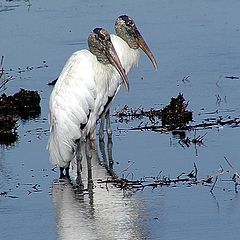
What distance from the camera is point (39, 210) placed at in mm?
10398

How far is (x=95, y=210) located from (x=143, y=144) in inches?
103

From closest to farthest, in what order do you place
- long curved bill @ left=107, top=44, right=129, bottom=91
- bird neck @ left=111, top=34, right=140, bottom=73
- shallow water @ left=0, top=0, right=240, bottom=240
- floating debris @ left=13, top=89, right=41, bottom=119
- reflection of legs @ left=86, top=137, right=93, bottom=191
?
shallow water @ left=0, top=0, right=240, bottom=240 → reflection of legs @ left=86, top=137, right=93, bottom=191 → long curved bill @ left=107, top=44, right=129, bottom=91 → bird neck @ left=111, top=34, right=140, bottom=73 → floating debris @ left=13, top=89, right=41, bottom=119

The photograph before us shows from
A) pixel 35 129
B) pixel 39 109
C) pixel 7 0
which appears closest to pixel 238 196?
pixel 35 129

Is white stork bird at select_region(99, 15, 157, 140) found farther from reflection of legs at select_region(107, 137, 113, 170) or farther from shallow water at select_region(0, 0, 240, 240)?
reflection of legs at select_region(107, 137, 113, 170)

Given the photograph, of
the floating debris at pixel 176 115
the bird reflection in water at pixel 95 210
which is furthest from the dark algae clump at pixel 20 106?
the bird reflection in water at pixel 95 210

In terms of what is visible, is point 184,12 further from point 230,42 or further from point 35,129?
point 35,129

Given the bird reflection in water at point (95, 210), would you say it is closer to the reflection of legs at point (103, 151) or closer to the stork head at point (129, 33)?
the reflection of legs at point (103, 151)

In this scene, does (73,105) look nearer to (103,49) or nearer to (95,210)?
(103,49)

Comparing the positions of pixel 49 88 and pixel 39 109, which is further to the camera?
pixel 49 88

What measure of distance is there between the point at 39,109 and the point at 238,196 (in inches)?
205

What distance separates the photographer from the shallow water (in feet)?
32.1

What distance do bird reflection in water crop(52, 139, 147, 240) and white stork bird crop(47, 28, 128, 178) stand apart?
291mm

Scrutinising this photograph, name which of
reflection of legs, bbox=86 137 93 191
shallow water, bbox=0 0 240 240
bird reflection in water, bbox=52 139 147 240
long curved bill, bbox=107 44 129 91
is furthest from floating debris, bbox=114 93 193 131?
bird reflection in water, bbox=52 139 147 240

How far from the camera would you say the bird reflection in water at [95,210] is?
954cm
